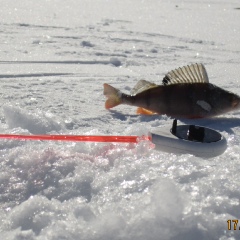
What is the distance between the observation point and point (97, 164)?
7.03 feet

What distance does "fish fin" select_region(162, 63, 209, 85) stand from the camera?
2.72 metres

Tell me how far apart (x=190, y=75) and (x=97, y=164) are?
926mm

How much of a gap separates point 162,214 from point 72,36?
18.0 feet

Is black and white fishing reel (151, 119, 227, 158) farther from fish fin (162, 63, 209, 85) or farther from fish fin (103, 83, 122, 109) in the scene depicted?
fish fin (103, 83, 122, 109)

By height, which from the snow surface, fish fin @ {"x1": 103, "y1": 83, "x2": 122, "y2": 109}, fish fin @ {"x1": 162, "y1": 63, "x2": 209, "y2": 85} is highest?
fish fin @ {"x1": 162, "y1": 63, "x2": 209, "y2": 85}

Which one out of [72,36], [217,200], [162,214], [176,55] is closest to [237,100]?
[217,200]

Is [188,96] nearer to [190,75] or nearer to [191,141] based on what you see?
[190,75]

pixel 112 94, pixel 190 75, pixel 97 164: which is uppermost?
pixel 190 75
